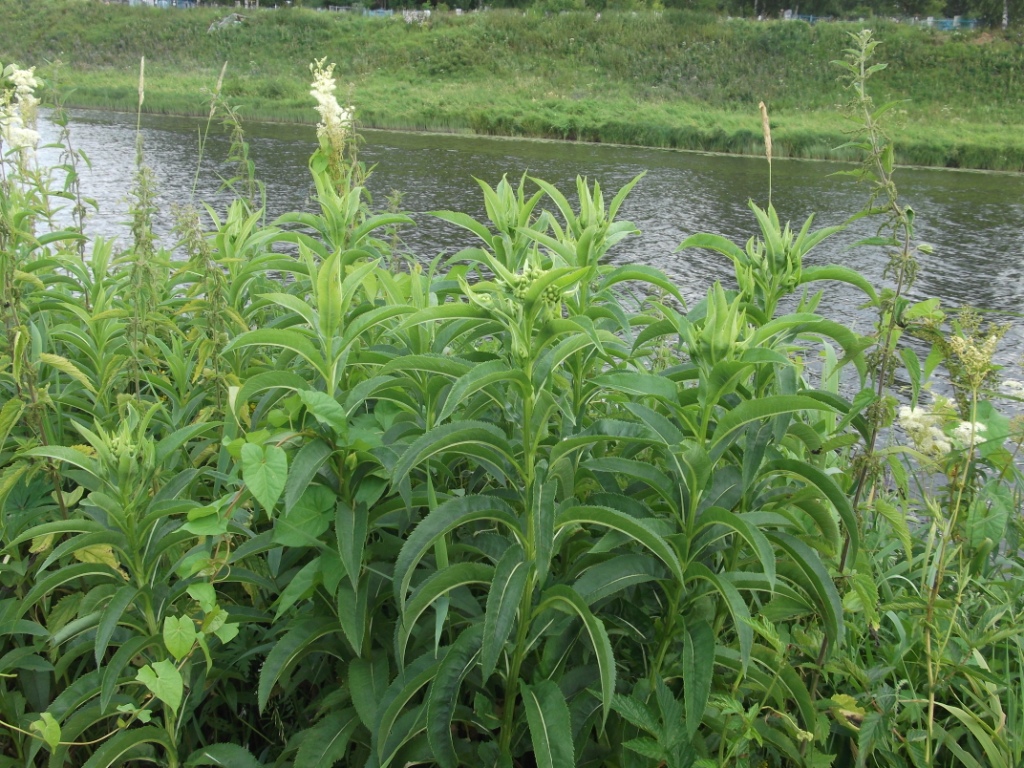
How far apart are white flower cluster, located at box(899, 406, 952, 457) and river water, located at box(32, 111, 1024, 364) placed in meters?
3.28

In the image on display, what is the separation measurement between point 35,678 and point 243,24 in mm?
45453

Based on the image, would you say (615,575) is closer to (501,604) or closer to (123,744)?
(501,604)

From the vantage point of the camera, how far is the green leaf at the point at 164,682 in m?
1.75

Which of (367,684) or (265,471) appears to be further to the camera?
(367,684)

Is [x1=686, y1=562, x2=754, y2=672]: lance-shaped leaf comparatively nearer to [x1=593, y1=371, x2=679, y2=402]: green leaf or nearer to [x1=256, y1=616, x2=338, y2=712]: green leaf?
[x1=593, y1=371, x2=679, y2=402]: green leaf

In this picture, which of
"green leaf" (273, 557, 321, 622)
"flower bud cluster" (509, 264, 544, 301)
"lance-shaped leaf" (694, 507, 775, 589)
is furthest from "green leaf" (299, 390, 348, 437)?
"lance-shaped leaf" (694, 507, 775, 589)

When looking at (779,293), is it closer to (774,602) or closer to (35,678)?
(774,602)

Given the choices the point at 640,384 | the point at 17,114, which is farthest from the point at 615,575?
the point at 17,114

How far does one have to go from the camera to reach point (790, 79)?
112 ft

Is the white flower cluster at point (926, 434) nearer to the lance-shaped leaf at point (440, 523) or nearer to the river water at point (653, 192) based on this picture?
the lance-shaped leaf at point (440, 523)

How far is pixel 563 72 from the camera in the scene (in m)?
35.5

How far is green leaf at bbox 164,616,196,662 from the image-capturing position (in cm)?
180

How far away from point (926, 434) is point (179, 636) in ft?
7.46

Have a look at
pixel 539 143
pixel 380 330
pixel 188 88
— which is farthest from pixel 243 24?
pixel 380 330
